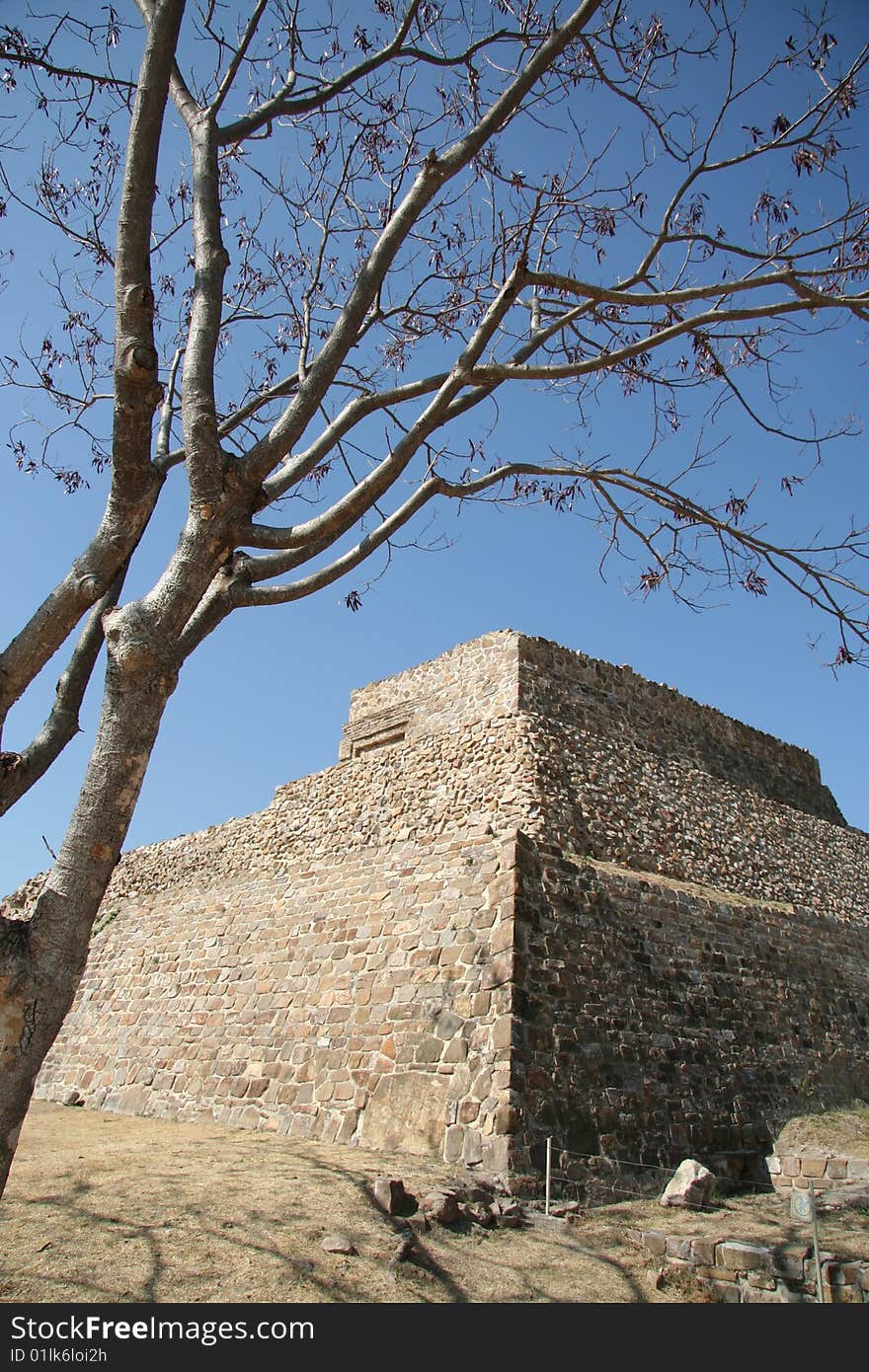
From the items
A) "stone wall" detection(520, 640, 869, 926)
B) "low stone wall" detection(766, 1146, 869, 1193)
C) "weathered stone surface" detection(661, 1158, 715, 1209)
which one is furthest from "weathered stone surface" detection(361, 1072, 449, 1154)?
"low stone wall" detection(766, 1146, 869, 1193)

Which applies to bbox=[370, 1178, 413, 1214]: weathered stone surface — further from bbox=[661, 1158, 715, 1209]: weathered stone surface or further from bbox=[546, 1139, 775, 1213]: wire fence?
bbox=[661, 1158, 715, 1209]: weathered stone surface

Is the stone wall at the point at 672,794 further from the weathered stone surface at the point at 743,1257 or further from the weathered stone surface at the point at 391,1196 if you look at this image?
the weathered stone surface at the point at 743,1257

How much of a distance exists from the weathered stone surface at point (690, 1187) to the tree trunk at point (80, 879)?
564 cm

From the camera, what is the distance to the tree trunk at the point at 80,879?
320 centimetres

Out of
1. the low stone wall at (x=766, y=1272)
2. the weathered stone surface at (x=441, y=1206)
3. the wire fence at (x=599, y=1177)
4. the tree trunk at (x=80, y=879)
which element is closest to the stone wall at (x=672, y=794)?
the wire fence at (x=599, y=1177)

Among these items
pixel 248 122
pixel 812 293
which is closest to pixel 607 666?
pixel 812 293

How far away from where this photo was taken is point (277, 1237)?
4.97m

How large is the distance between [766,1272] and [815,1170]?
4150 millimetres

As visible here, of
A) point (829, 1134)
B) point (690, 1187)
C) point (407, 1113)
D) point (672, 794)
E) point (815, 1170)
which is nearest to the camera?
point (690, 1187)

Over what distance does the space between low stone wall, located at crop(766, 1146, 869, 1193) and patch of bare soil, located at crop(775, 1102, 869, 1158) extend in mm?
138

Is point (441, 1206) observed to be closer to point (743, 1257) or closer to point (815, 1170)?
point (743, 1257)

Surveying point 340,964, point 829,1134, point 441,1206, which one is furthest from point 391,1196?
point 829,1134

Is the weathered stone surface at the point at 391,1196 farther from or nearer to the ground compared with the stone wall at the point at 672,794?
nearer to the ground

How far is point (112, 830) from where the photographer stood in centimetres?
365
